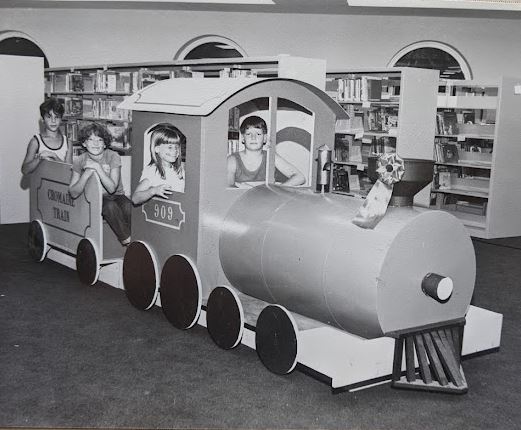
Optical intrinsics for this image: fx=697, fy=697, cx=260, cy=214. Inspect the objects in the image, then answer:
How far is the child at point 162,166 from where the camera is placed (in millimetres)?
4621

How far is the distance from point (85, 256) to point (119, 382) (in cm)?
195

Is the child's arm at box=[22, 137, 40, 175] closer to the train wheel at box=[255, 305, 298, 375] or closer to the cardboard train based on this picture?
the cardboard train

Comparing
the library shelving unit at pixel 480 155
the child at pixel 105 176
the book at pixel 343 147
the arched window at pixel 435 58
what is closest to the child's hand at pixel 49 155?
the child at pixel 105 176

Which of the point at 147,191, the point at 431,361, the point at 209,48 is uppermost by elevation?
the point at 209,48

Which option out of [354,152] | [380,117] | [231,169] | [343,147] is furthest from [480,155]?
[231,169]

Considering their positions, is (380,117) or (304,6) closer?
(380,117)

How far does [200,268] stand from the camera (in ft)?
14.1

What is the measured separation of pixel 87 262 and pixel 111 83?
188 inches

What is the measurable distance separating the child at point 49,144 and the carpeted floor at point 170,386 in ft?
5.64

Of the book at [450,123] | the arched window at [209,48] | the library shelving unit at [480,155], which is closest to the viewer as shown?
the library shelving unit at [480,155]

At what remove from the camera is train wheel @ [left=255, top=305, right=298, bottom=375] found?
360 centimetres

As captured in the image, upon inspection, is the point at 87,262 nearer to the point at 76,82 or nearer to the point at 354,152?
the point at 354,152

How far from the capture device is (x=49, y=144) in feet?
21.0

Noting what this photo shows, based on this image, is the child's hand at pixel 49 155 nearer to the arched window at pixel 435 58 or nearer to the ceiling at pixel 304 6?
the ceiling at pixel 304 6
